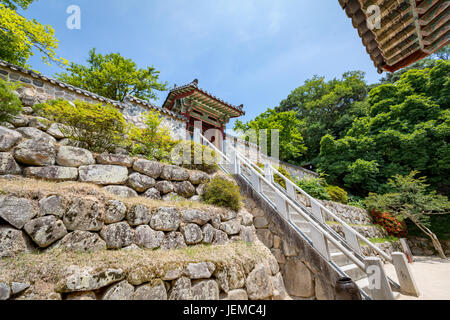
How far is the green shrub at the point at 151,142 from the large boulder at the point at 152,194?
4.25ft

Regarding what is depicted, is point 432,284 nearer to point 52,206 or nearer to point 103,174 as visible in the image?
point 103,174

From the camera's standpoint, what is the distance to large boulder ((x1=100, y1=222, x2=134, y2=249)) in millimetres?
2749

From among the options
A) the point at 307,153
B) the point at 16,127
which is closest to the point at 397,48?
the point at 16,127

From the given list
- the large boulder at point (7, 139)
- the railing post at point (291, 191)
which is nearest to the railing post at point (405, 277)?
the railing post at point (291, 191)

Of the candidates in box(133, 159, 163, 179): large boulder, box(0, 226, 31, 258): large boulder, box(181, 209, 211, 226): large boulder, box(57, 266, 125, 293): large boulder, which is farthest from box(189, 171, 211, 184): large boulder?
box(0, 226, 31, 258): large boulder

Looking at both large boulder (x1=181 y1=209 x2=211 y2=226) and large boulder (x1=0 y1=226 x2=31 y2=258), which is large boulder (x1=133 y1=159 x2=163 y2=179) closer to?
large boulder (x1=181 y1=209 x2=211 y2=226)

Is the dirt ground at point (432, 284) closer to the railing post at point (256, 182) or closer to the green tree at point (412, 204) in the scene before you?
the railing post at point (256, 182)

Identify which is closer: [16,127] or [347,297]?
[347,297]

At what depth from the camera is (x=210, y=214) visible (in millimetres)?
4062

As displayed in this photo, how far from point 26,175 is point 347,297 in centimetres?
543

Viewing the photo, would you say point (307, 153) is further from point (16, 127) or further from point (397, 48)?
point (16, 127)

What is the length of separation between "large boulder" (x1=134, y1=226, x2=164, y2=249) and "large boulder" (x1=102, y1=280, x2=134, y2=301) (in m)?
0.76

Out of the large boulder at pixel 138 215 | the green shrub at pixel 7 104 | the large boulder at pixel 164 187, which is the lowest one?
the large boulder at pixel 138 215

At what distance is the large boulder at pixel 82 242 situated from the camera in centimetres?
242
